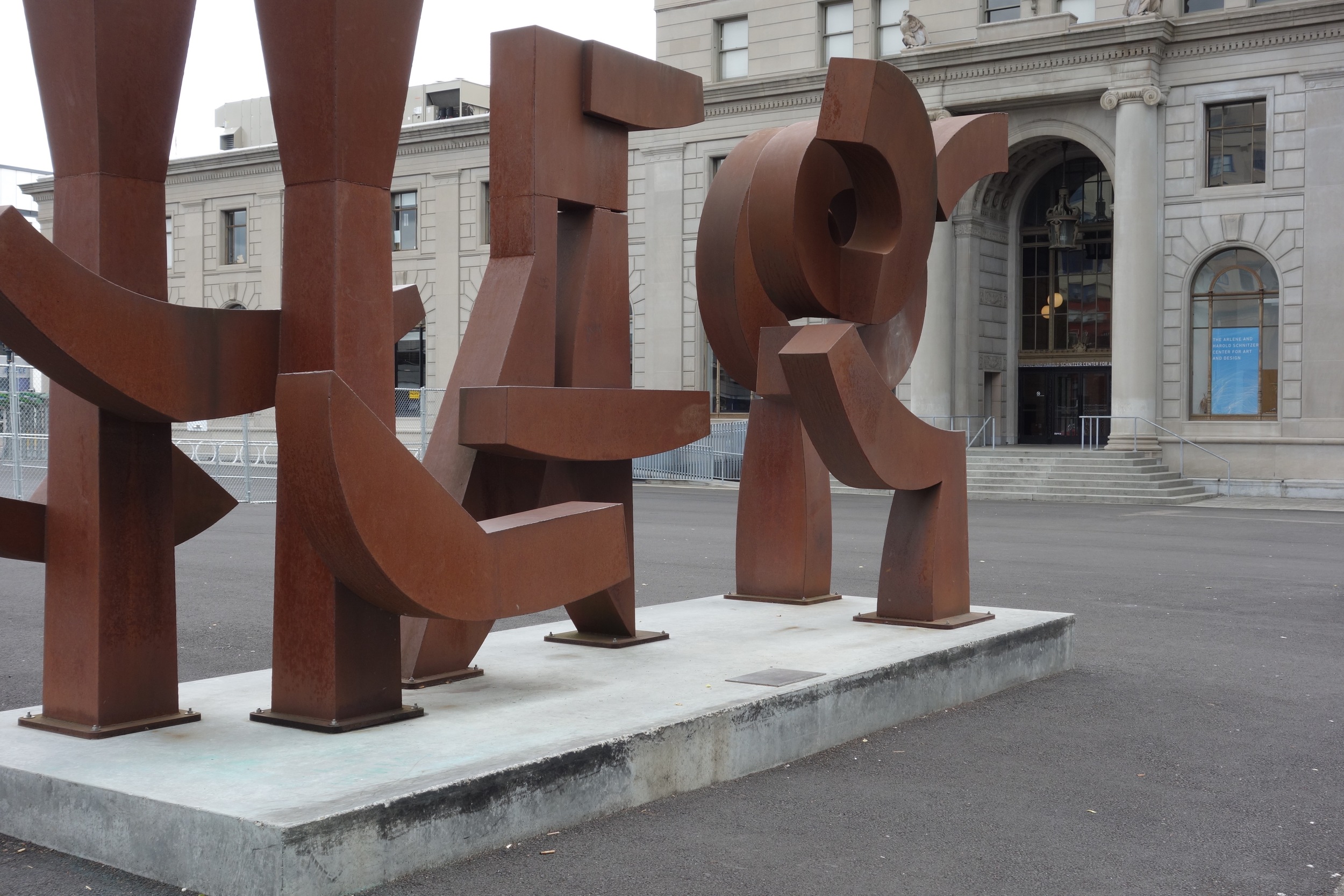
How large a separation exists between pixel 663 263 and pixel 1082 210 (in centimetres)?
1123

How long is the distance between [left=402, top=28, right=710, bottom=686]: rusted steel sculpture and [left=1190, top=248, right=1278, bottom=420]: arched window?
24.6m

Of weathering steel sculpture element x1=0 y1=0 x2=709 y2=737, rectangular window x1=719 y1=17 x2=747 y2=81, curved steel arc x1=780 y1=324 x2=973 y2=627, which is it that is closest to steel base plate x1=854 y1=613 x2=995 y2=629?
curved steel arc x1=780 y1=324 x2=973 y2=627

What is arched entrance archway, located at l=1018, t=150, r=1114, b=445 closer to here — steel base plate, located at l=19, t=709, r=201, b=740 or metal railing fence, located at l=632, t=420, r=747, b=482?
metal railing fence, located at l=632, t=420, r=747, b=482

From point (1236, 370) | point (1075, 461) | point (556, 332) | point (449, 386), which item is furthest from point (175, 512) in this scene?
point (1236, 370)

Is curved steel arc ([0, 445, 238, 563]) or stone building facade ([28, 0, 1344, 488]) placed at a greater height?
stone building facade ([28, 0, 1344, 488])

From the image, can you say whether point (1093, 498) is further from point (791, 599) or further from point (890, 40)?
point (791, 599)

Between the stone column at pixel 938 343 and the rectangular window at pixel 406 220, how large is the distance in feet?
56.4

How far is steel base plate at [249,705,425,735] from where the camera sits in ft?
18.6

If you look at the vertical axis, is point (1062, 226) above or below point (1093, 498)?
above

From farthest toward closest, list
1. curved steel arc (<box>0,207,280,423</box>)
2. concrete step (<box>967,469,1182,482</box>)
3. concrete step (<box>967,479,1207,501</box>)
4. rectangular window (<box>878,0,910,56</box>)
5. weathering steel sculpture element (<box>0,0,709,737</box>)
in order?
rectangular window (<box>878,0,910,56</box>), concrete step (<box>967,469,1182,482</box>), concrete step (<box>967,479,1207,501</box>), weathering steel sculpture element (<box>0,0,709,737</box>), curved steel arc (<box>0,207,280,423</box>)

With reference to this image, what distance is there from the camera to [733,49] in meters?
36.7

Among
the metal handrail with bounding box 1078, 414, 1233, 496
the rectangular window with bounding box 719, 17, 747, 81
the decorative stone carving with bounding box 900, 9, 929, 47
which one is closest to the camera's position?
the metal handrail with bounding box 1078, 414, 1233, 496

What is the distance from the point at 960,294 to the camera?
3409 centimetres

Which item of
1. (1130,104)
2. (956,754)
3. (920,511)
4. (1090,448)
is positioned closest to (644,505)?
(1090,448)
